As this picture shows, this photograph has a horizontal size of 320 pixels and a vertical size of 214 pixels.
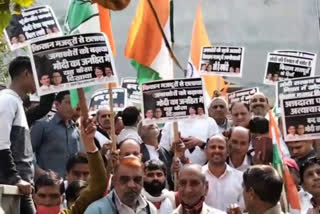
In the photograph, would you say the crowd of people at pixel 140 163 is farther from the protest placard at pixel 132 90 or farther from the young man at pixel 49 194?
the protest placard at pixel 132 90

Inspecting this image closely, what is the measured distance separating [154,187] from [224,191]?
68cm

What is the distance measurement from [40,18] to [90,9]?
0.57m

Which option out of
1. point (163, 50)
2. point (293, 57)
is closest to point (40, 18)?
point (163, 50)

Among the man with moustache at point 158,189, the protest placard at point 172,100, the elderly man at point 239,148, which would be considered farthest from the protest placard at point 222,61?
the man with moustache at point 158,189

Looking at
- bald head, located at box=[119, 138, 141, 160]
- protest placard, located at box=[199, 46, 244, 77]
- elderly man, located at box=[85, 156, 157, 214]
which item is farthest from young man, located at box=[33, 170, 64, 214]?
protest placard, located at box=[199, 46, 244, 77]

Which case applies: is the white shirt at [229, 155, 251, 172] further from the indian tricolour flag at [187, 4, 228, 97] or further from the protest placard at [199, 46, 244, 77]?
the indian tricolour flag at [187, 4, 228, 97]

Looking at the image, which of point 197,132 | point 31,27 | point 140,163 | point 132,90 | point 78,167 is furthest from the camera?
point 132,90

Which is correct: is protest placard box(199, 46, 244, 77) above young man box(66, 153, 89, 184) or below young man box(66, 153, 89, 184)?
above

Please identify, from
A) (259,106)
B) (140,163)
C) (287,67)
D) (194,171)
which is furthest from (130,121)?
(140,163)

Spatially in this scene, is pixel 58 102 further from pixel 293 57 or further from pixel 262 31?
pixel 262 31

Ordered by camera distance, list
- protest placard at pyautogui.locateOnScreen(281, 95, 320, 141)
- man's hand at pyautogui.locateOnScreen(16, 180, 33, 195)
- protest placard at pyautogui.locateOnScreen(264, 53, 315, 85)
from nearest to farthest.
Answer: man's hand at pyautogui.locateOnScreen(16, 180, 33, 195) < protest placard at pyautogui.locateOnScreen(281, 95, 320, 141) < protest placard at pyautogui.locateOnScreen(264, 53, 315, 85)

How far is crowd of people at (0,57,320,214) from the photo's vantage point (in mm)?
6281

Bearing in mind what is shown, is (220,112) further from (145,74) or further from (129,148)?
(129,148)

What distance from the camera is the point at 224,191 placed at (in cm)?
808
